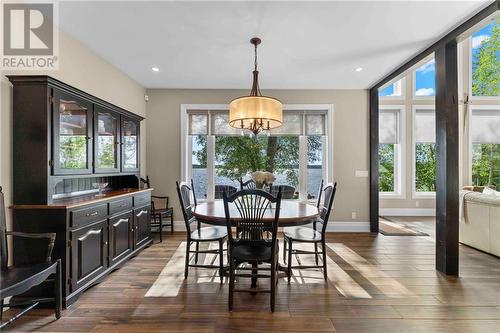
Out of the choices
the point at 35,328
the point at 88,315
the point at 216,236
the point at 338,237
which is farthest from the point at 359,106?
the point at 35,328

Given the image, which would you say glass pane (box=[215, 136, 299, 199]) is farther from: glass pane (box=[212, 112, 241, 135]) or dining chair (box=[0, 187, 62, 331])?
dining chair (box=[0, 187, 62, 331])

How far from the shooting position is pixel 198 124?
185 inches

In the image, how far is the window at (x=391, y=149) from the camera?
6.12m

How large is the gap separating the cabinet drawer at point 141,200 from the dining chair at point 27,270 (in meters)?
1.22

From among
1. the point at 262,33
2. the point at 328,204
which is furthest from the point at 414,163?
the point at 262,33

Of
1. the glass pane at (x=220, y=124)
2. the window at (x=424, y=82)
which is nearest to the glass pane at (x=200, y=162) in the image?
the glass pane at (x=220, y=124)

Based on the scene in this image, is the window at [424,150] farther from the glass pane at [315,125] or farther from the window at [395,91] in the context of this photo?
the glass pane at [315,125]

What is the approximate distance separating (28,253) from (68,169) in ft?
2.57

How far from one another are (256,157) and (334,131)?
1.57 meters

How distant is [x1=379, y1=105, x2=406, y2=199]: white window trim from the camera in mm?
6064

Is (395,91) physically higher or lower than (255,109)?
higher

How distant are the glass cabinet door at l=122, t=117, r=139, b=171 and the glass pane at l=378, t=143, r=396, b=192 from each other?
567cm

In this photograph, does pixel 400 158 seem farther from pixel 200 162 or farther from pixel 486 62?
pixel 200 162

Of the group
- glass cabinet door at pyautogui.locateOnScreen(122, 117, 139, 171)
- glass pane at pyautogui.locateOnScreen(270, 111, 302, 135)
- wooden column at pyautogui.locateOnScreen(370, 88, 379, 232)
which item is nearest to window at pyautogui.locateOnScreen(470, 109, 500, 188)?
wooden column at pyautogui.locateOnScreen(370, 88, 379, 232)
